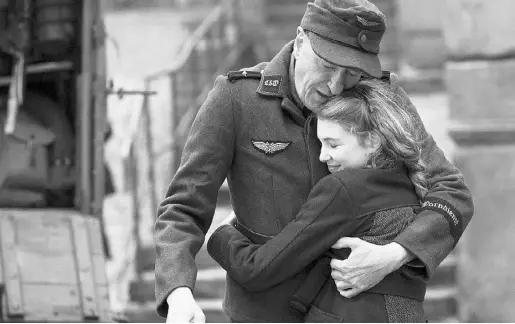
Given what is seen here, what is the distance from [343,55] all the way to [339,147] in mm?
271

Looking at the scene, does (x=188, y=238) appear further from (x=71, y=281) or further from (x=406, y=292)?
(x=71, y=281)

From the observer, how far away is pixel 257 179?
3178mm

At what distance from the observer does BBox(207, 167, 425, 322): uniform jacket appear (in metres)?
2.99

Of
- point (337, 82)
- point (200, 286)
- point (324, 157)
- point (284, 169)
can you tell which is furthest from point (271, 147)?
point (200, 286)

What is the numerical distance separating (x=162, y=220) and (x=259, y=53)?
7.82 meters

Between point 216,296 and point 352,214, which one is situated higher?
point 352,214

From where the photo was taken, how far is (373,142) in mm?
3033

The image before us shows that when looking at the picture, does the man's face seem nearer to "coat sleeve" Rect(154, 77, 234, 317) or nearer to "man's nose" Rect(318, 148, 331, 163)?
"man's nose" Rect(318, 148, 331, 163)

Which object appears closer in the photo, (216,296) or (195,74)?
(216,296)

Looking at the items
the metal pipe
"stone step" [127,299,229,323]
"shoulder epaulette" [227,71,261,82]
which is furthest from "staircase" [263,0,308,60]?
"shoulder epaulette" [227,71,261,82]

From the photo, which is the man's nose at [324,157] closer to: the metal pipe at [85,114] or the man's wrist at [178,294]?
the man's wrist at [178,294]

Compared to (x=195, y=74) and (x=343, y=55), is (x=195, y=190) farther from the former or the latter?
(x=195, y=74)

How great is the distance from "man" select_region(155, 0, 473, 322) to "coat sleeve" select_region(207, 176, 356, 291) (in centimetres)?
7

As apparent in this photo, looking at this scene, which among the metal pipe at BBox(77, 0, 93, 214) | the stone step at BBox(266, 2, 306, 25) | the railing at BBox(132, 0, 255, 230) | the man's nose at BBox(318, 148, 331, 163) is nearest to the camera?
the man's nose at BBox(318, 148, 331, 163)
